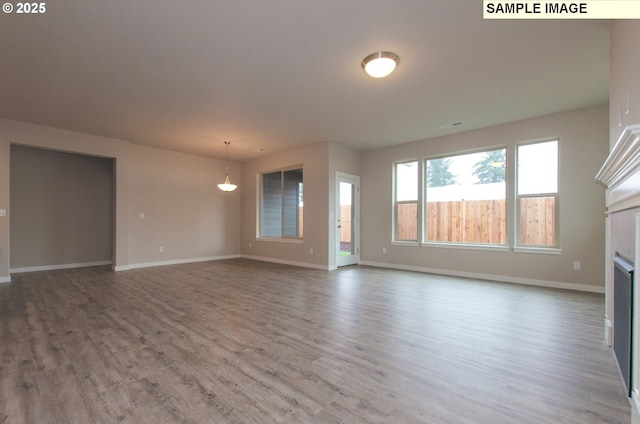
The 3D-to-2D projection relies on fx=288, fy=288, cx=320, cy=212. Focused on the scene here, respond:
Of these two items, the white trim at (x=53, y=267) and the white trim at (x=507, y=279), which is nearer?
the white trim at (x=507, y=279)

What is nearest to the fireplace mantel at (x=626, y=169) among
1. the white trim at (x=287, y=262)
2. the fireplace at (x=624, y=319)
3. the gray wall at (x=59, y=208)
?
the fireplace at (x=624, y=319)

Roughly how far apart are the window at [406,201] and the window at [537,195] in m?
1.84

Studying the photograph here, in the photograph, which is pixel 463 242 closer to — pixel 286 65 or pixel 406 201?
pixel 406 201

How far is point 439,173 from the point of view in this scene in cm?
588

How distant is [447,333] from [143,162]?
681cm

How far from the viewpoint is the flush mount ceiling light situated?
2.85 m

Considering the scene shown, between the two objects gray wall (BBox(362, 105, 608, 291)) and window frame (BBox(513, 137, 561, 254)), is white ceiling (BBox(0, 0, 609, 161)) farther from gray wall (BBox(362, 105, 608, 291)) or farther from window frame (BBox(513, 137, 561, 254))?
window frame (BBox(513, 137, 561, 254))

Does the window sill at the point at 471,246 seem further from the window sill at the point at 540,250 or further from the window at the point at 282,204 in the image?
the window at the point at 282,204

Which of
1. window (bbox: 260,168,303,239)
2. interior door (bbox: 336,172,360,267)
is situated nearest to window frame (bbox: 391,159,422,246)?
interior door (bbox: 336,172,360,267)

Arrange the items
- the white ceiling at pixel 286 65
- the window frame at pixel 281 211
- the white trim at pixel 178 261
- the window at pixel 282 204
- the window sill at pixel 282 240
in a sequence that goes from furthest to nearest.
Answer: the window at pixel 282 204, the window frame at pixel 281 211, the window sill at pixel 282 240, the white trim at pixel 178 261, the white ceiling at pixel 286 65

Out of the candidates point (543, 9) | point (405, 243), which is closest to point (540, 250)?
point (405, 243)

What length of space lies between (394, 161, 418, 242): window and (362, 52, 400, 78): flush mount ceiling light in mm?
3543

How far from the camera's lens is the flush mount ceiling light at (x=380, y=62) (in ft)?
9.35

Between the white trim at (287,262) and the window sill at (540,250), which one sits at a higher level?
the window sill at (540,250)
